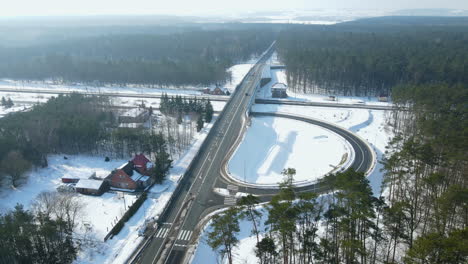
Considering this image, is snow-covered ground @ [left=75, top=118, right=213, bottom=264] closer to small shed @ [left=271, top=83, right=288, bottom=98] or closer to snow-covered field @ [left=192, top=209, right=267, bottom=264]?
snow-covered field @ [left=192, top=209, right=267, bottom=264]

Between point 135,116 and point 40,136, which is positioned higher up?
point 135,116

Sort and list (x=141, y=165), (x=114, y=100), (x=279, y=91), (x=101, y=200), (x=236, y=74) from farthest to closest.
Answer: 1. (x=236, y=74)
2. (x=279, y=91)
3. (x=114, y=100)
4. (x=141, y=165)
5. (x=101, y=200)

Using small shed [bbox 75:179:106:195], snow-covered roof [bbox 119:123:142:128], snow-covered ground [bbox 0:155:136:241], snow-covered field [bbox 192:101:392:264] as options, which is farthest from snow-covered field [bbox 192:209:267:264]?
snow-covered roof [bbox 119:123:142:128]

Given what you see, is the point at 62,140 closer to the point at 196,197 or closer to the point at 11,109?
the point at 196,197

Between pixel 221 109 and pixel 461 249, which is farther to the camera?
pixel 221 109

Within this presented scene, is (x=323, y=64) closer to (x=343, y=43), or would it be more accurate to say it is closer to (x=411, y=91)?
(x=411, y=91)

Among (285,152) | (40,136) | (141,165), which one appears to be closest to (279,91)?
(285,152)

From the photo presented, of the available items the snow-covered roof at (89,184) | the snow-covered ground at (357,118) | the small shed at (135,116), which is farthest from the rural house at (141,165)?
the snow-covered ground at (357,118)

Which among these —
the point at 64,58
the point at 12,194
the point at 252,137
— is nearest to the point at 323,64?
the point at 252,137
